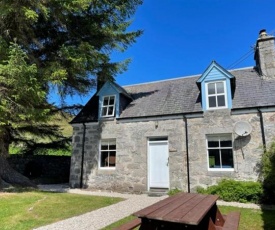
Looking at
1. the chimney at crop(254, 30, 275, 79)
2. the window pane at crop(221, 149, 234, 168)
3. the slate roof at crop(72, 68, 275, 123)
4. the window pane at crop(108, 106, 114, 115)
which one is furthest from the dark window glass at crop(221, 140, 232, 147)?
the window pane at crop(108, 106, 114, 115)

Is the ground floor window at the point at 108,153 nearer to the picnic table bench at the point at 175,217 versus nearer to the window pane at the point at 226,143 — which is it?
the window pane at the point at 226,143

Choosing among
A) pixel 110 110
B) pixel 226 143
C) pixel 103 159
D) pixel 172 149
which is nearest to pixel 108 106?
pixel 110 110

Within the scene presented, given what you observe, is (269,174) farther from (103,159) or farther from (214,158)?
(103,159)

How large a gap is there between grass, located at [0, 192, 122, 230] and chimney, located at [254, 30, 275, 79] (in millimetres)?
9949

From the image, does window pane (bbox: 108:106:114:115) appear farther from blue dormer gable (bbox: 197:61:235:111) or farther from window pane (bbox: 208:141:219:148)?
window pane (bbox: 208:141:219:148)

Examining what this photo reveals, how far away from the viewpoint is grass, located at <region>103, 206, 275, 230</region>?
229 inches

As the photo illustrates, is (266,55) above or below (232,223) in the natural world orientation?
above

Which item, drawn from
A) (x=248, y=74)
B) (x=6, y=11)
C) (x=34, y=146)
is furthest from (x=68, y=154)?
(x=248, y=74)

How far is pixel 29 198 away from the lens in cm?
904

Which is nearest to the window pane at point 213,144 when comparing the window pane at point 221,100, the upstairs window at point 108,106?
the window pane at point 221,100

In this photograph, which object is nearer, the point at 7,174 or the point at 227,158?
the point at 227,158

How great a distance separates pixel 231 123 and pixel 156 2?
8.50m

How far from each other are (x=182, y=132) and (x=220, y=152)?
2.06 metres

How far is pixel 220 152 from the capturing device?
10.9 m
